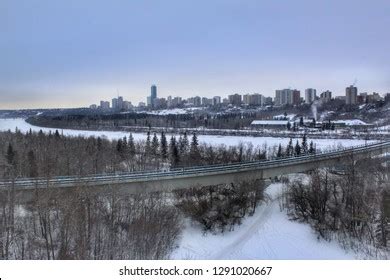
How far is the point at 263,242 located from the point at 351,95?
81.4ft

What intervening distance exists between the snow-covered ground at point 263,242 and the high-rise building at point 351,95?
789 inches

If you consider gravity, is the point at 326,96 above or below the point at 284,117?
above

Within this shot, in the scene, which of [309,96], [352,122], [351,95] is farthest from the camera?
[309,96]

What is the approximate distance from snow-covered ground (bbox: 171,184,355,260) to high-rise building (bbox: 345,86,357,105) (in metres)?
20.0

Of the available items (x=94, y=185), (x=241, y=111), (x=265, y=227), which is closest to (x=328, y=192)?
Result: (x=265, y=227)

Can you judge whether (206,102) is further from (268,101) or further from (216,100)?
(268,101)

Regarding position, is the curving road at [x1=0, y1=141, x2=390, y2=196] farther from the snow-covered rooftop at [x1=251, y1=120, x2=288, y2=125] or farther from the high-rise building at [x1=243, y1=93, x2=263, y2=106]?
the high-rise building at [x1=243, y1=93, x2=263, y2=106]

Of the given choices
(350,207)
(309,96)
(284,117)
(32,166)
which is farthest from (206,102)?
(350,207)

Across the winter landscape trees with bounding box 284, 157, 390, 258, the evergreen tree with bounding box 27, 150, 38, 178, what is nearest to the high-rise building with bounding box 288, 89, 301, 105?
the winter landscape trees with bounding box 284, 157, 390, 258

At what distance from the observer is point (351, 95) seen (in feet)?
93.7

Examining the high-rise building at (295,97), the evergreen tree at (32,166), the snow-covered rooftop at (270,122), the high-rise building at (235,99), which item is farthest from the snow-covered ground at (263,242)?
the high-rise building at (235,99)

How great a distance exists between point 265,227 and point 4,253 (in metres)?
5.34

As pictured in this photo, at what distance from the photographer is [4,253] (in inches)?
167

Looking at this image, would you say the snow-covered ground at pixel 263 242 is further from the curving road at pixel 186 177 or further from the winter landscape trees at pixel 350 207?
the curving road at pixel 186 177
